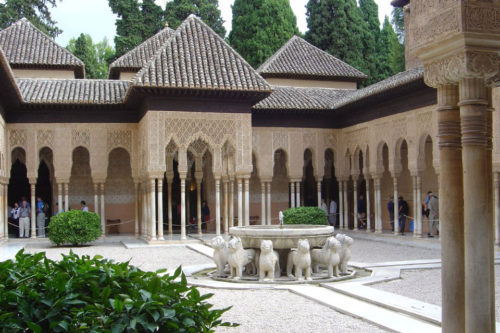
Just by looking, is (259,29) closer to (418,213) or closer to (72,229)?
(418,213)

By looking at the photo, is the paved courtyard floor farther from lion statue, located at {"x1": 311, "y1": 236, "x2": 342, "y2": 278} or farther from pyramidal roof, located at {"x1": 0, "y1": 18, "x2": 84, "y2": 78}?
pyramidal roof, located at {"x1": 0, "y1": 18, "x2": 84, "y2": 78}

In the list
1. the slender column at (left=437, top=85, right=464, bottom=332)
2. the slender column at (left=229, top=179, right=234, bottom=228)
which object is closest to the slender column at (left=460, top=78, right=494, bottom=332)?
the slender column at (left=437, top=85, right=464, bottom=332)

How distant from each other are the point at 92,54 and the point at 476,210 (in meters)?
53.6

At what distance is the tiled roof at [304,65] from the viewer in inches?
1061

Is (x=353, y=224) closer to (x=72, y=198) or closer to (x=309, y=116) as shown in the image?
(x=309, y=116)

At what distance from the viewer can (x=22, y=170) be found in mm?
25125

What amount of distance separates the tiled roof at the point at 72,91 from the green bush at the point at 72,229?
4.47 metres

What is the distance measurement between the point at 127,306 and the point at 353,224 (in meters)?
22.0

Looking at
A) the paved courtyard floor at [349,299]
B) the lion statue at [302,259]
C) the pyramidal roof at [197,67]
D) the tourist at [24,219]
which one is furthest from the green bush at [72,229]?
the lion statue at [302,259]

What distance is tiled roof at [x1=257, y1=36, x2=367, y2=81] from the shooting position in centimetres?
2694

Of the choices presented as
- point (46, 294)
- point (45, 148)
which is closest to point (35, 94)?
point (45, 148)

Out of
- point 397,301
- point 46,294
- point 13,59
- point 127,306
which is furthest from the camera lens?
point 13,59

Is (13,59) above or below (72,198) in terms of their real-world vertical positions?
above

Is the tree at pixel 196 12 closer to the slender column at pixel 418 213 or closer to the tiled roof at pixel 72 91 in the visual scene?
the tiled roof at pixel 72 91
